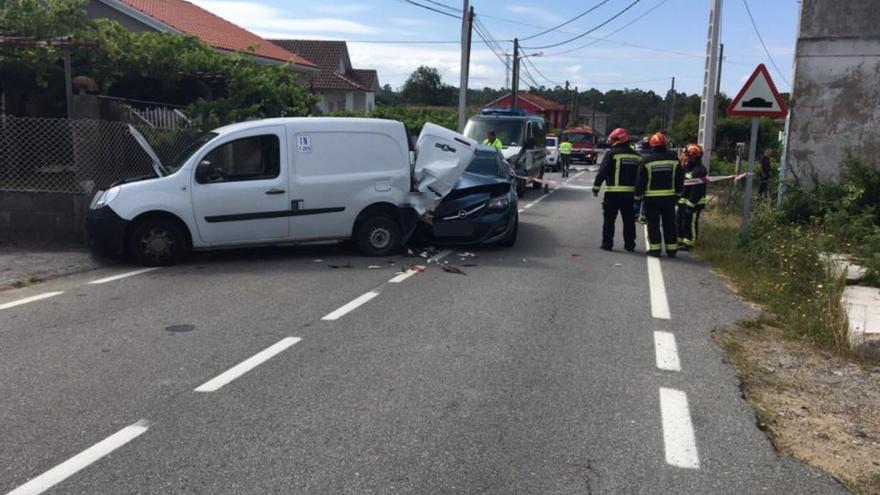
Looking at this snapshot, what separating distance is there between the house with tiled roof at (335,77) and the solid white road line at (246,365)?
37951 mm

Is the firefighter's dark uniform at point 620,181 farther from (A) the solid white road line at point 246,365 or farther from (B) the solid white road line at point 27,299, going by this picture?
(B) the solid white road line at point 27,299

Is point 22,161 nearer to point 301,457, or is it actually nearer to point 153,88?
point 153,88

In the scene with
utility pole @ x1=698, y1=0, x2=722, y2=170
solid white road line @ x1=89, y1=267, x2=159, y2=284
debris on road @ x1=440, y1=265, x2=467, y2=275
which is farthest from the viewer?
utility pole @ x1=698, y1=0, x2=722, y2=170

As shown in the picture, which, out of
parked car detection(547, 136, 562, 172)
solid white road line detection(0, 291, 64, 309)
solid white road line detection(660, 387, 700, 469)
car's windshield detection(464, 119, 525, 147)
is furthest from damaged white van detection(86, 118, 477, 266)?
parked car detection(547, 136, 562, 172)

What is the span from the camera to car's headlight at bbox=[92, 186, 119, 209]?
941 centimetres

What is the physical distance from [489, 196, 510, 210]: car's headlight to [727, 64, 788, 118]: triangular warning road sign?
3445mm

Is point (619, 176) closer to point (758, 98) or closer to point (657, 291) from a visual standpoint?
point (758, 98)

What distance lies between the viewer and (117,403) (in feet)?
15.7

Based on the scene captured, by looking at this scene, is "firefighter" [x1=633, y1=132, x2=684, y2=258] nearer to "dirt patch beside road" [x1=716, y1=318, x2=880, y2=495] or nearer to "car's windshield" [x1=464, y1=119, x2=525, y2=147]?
"dirt patch beside road" [x1=716, y1=318, x2=880, y2=495]

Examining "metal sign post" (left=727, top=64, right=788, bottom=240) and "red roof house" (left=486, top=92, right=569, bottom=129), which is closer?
"metal sign post" (left=727, top=64, right=788, bottom=240)

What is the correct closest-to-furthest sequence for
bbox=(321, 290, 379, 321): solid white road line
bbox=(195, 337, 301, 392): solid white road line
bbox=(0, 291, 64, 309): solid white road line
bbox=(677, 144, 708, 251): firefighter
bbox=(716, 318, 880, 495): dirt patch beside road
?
bbox=(716, 318, 880, 495): dirt patch beside road → bbox=(195, 337, 301, 392): solid white road line → bbox=(321, 290, 379, 321): solid white road line → bbox=(0, 291, 64, 309): solid white road line → bbox=(677, 144, 708, 251): firefighter

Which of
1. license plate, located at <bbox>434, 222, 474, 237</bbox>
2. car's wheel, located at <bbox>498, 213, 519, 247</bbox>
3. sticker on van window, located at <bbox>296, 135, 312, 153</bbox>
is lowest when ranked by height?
car's wheel, located at <bbox>498, 213, 519, 247</bbox>

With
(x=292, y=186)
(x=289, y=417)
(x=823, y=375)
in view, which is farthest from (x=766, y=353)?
(x=292, y=186)

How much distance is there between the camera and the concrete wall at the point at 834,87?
1265 cm
